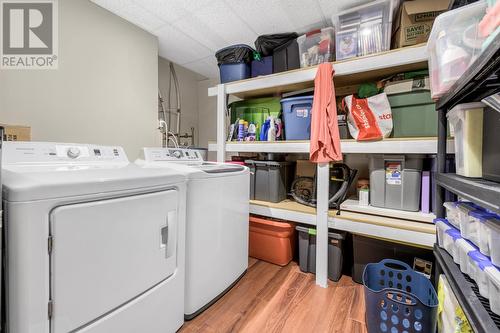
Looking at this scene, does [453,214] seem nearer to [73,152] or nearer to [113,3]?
[73,152]

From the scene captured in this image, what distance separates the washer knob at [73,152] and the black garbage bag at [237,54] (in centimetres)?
155

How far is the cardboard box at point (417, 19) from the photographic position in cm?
147

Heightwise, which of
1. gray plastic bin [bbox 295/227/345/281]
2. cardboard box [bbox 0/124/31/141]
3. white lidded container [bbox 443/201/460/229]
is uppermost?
cardboard box [bbox 0/124/31/141]

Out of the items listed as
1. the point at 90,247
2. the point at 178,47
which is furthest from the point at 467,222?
the point at 178,47

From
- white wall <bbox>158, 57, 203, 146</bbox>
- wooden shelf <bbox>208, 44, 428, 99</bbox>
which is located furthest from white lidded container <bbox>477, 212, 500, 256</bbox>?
white wall <bbox>158, 57, 203, 146</bbox>

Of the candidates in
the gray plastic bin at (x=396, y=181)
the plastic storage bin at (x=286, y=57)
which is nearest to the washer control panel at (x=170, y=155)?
the plastic storage bin at (x=286, y=57)

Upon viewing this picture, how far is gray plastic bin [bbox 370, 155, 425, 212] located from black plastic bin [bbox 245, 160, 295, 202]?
0.79 meters

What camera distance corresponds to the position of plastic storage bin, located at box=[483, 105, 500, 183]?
33.3 inches

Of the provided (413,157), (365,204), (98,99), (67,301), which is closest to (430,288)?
(365,204)

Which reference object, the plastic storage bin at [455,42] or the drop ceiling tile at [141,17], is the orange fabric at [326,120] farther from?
the drop ceiling tile at [141,17]

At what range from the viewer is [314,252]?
1.89 meters

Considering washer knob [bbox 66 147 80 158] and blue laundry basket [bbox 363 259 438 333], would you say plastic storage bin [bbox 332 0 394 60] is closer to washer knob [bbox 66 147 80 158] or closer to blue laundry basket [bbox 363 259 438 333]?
blue laundry basket [bbox 363 259 438 333]

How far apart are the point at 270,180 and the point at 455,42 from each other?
1.55 metres

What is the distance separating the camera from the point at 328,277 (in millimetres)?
1831
